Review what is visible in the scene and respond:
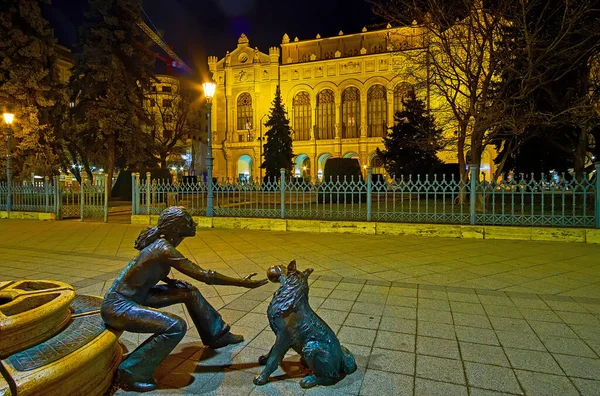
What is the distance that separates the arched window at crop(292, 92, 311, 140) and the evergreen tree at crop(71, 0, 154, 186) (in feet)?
99.3

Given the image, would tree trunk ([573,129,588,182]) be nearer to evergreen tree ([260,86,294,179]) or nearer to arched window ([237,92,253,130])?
evergreen tree ([260,86,294,179])

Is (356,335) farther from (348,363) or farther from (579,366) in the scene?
(579,366)

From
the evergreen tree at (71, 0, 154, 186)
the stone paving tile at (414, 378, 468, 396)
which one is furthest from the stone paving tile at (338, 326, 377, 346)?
the evergreen tree at (71, 0, 154, 186)

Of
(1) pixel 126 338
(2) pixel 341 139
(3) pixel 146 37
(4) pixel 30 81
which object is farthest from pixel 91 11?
(2) pixel 341 139

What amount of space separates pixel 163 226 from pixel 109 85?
25.9 meters

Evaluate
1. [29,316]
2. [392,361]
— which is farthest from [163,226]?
[392,361]

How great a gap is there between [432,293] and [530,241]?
5.30 m

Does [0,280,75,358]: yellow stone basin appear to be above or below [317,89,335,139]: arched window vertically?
below

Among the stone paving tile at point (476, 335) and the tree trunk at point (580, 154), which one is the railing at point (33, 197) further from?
the tree trunk at point (580, 154)

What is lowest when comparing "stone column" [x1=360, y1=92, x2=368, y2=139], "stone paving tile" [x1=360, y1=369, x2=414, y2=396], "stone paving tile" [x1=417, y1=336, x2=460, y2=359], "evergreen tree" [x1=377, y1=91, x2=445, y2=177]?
"stone paving tile" [x1=360, y1=369, x2=414, y2=396]

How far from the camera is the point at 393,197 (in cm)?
977

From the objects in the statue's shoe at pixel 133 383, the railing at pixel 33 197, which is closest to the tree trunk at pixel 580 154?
the statue's shoe at pixel 133 383

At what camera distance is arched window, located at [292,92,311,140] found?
178ft

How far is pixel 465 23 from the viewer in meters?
12.3
